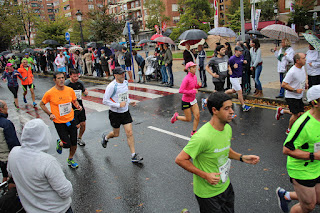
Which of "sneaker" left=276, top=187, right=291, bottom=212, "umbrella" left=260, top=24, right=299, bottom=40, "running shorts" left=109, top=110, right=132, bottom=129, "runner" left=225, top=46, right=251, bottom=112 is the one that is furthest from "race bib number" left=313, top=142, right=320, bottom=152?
"umbrella" left=260, top=24, right=299, bottom=40

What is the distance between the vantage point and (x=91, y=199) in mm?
4453

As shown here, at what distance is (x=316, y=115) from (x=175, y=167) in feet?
9.71

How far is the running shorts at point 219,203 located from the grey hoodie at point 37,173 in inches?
55.1

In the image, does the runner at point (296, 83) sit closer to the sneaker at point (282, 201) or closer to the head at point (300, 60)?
the head at point (300, 60)

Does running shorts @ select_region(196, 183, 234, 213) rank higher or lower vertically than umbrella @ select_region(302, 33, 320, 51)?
lower

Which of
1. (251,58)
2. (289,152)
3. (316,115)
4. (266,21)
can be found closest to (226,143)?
(289,152)

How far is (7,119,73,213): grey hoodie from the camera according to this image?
252 centimetres

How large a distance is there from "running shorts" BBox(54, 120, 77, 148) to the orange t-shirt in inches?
4.5

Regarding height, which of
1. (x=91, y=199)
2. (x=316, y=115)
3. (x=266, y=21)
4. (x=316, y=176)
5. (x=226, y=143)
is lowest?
(x=91, y=199)

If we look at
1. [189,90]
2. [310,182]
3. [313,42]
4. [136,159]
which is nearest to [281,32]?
[313,42]

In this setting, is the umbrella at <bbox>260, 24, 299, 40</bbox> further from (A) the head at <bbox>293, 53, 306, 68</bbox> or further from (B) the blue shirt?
(A) the head at <bbox>293, 53, 306, 68</bbox>

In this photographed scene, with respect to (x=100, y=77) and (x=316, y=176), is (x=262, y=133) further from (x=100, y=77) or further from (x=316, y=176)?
(x=100, y=77)

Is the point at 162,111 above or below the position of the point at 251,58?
below

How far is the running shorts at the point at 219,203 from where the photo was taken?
274 centimetres
